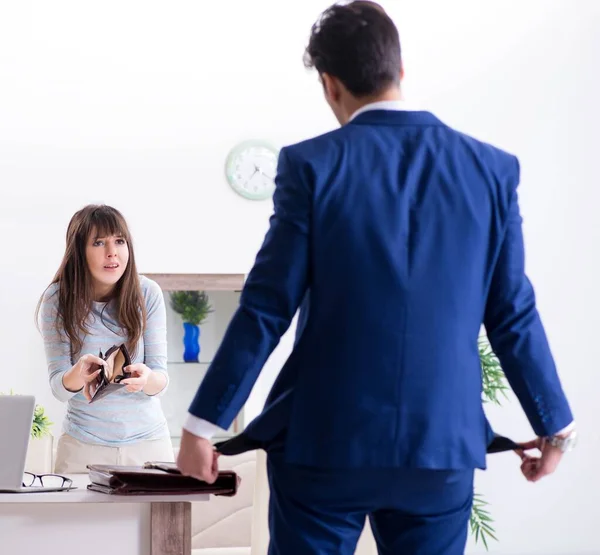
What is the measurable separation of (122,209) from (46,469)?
172 cm

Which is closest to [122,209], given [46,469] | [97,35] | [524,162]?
[97,35]

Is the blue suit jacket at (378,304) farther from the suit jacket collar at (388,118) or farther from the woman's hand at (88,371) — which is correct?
the woman's hand at (88,371)

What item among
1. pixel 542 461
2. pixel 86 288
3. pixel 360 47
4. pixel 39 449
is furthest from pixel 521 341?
pixel 39 449

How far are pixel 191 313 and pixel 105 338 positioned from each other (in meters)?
2.90

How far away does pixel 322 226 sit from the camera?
145 centimetres

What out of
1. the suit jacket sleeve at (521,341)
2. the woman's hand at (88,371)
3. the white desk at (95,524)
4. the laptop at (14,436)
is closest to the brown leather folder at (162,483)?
the white desk at (95,524)

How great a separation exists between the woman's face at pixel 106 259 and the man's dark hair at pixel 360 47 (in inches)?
57.2

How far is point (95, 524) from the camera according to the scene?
1913 mm

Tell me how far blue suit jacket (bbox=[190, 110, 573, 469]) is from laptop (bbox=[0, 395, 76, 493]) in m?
0.60

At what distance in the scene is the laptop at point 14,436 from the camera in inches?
75.6

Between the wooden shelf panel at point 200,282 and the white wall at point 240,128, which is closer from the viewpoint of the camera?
the white wall at point 240,128

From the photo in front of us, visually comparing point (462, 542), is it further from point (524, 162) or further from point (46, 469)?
point (524, 162)

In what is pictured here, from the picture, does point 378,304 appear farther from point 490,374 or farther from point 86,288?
point 490,374

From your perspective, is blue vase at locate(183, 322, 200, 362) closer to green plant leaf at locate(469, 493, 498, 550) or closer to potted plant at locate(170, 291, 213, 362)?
potted plant at locate(170, 291, 213, 362)
